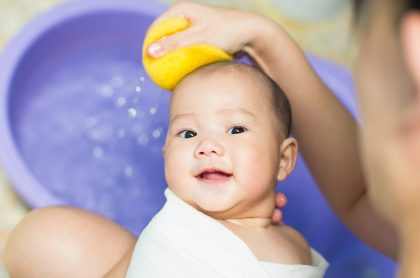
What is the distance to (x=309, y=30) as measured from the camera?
65.3 inches

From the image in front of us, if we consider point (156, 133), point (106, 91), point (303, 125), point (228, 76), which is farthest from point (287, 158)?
point (106, 91)

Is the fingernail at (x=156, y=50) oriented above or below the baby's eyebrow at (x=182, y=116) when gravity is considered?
above

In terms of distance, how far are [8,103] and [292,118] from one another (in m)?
0.57

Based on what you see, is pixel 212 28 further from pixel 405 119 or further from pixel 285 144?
pixel 405 119

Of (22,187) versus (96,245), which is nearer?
(96,245)

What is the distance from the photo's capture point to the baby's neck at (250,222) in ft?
3.26

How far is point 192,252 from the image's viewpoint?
2.96ft

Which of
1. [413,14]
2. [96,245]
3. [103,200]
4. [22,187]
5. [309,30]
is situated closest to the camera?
[413,14]

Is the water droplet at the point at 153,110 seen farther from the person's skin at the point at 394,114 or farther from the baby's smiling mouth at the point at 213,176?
the person's skin at the point at 394,114

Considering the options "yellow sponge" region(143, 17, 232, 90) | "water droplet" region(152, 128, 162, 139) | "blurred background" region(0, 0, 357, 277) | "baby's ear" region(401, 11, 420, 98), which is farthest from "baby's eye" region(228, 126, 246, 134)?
"blurred background" region(0, 0, 357, 277)

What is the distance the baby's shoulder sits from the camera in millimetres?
985

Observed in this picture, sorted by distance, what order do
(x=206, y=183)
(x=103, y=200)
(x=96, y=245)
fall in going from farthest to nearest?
(x=103, y=200), (x=96, y=245), (x=206, y=183)

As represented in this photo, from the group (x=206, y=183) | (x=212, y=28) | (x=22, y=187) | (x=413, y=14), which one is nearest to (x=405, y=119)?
(x=413, y=14)

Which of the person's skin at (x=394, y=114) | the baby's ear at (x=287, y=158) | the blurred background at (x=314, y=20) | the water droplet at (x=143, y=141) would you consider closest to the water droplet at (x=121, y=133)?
the water droplet at (x=143, y=141)
